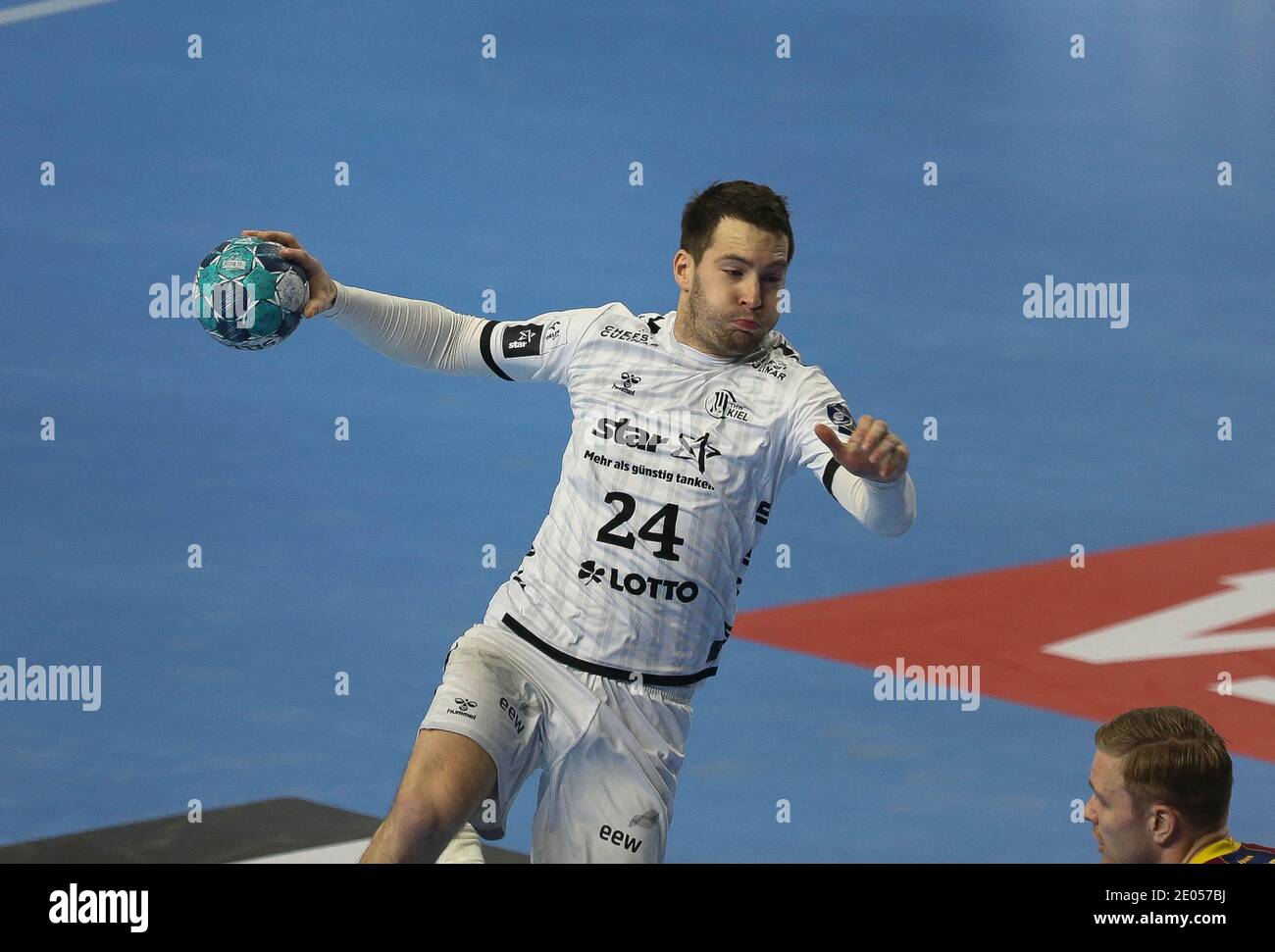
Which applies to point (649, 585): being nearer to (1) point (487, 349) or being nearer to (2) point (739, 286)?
(2) point (739, 286)

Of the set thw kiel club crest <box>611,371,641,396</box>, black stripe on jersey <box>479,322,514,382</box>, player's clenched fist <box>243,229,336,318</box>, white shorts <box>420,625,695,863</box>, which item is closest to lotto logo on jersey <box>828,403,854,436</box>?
thw kiel club crest <box>611,371,641,396</box>

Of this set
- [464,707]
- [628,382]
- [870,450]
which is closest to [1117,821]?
[870,450]

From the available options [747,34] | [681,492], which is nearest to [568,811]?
[681,492]

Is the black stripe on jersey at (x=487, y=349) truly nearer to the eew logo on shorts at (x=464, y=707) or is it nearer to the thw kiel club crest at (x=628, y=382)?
the thw kiel club crest at (x=628, y=382)

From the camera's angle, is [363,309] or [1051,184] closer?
[363,309]

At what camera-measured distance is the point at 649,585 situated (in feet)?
17.6

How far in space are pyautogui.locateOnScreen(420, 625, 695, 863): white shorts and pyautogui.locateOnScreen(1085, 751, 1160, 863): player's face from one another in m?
1.65

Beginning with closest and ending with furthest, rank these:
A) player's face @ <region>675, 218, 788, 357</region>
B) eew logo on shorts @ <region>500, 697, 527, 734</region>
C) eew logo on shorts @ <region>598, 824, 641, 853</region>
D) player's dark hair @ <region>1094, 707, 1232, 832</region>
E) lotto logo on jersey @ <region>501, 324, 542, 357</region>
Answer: player's dark hair @ <region>1094, 707, 1232, 832</region> → eew logo on shorts @ <region>500, 697, 527, 734</region> → eew logo on shorts @ <region>598, 824, 641, 853</region> → player's face @ <region>675, 218, 788, 357</region> → lotto logo on jersey @ <region>501, 324, 542, 357</region>

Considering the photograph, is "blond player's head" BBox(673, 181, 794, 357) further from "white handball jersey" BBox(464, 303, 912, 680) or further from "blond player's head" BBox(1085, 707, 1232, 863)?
"blond player's head" BBox(1085, 707, 1232, 863)

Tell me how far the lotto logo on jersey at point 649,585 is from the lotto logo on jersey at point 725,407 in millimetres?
556

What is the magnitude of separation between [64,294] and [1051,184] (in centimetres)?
772

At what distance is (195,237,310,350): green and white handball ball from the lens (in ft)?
17.8
